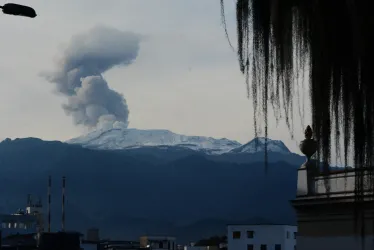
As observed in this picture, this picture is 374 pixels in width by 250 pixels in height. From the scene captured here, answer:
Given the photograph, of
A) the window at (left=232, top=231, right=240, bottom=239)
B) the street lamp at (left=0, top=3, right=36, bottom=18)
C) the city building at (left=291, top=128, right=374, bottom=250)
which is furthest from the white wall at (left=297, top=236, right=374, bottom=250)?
the window at (left=232, top=231, right=240, bottom=239)

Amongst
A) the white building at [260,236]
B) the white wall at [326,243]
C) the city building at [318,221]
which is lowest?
the white building at [260,236]

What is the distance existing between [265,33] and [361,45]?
83 cm

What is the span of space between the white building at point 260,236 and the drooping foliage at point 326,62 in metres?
116

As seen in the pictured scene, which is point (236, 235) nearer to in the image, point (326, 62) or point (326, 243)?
point (326, 243)

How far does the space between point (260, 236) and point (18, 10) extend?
11606 centimetres

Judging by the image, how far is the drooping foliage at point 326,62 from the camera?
6.75m

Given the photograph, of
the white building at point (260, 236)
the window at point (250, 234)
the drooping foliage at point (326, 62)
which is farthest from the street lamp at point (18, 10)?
the window at point (250, 234)

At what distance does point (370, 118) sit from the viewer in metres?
6.77

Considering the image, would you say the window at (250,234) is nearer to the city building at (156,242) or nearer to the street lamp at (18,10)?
the city building at (156,242)

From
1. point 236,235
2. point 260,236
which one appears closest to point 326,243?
point 236,235

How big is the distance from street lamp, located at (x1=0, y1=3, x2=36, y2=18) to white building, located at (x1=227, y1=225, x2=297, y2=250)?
376 ft

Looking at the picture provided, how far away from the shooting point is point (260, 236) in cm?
12300

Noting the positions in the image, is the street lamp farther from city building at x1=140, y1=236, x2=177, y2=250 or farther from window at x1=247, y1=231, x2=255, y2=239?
city building at x1=140, y1=236, x2=177, y2=250

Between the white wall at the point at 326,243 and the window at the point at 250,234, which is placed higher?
the white wall at the point at 326,243
